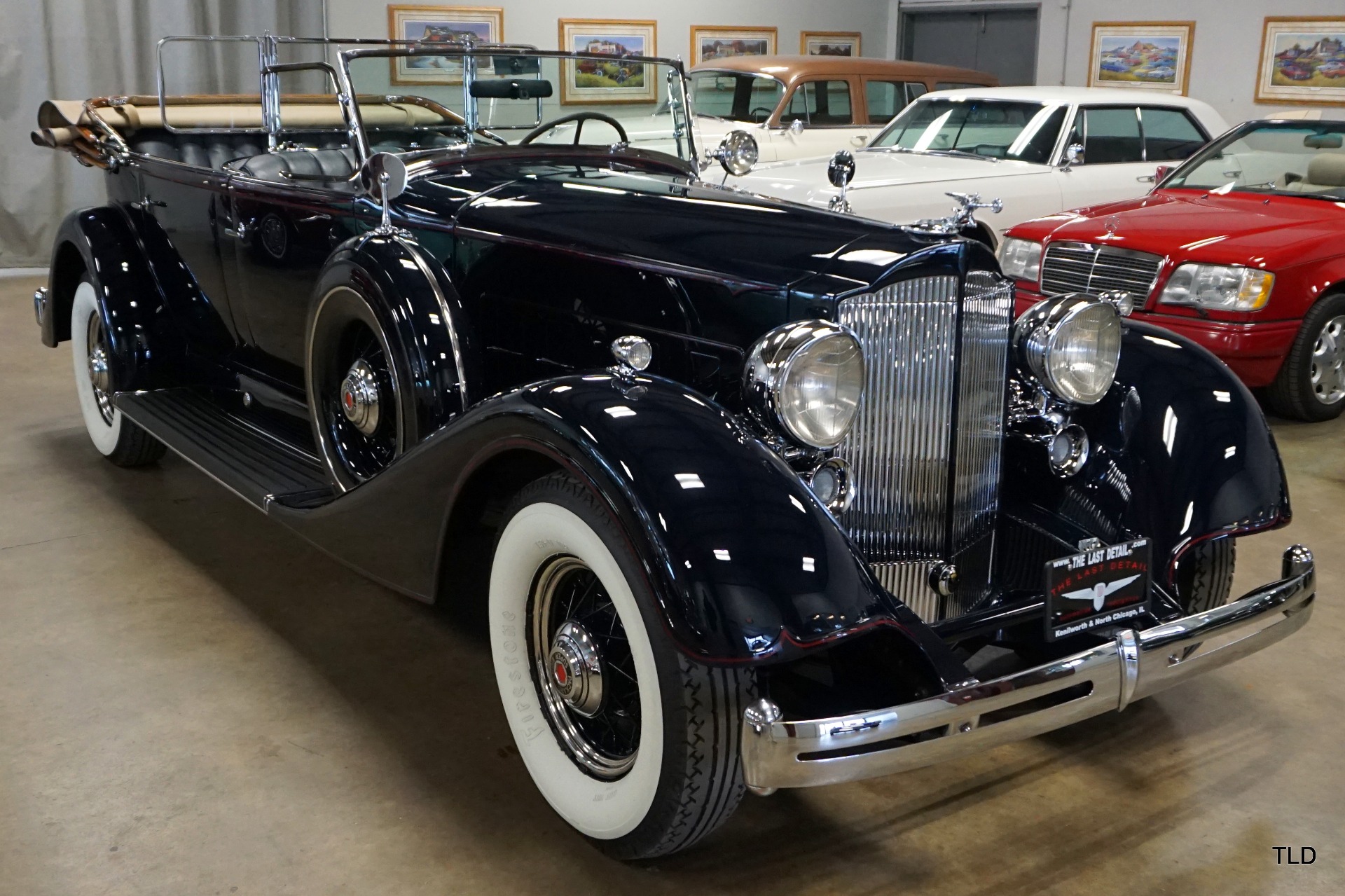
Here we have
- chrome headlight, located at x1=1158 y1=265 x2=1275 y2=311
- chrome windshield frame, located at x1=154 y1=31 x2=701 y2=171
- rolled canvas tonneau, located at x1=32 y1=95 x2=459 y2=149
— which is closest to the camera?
chrome windshield frame, located at x1=154 y1=31 x2=701 y2=171

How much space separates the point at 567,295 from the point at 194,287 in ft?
7.04

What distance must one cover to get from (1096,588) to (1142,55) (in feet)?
34.6

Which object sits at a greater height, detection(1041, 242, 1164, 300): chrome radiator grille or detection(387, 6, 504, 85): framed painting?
detection(387, 6, 504, 85): framed painting

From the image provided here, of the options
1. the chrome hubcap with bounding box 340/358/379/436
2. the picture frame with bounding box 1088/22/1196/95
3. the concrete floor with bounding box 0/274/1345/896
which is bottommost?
the concrete floor with bounding box 0/274/1345/896

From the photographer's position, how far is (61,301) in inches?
185

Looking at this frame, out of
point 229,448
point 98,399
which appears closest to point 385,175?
point 229,448

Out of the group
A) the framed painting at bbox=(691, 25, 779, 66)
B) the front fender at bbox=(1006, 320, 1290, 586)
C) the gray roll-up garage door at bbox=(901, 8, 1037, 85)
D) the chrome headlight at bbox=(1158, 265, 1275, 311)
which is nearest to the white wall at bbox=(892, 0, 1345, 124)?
the gray roll-up garage door at bbox=(901, 8, 1037, 85)

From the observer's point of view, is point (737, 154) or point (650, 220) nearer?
point (650, 220)

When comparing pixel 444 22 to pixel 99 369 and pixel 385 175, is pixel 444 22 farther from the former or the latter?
pixel 385 175

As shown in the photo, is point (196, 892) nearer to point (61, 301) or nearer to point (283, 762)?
point (283, 762)

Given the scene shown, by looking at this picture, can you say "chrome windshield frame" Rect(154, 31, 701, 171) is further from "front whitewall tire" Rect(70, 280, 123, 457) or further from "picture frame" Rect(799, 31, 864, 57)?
"picture frame" Rect(799, 31, 864, 57)

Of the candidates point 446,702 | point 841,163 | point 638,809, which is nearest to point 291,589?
point 446,702

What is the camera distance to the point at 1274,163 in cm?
616

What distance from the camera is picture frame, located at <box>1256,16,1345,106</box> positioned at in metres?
9.92
